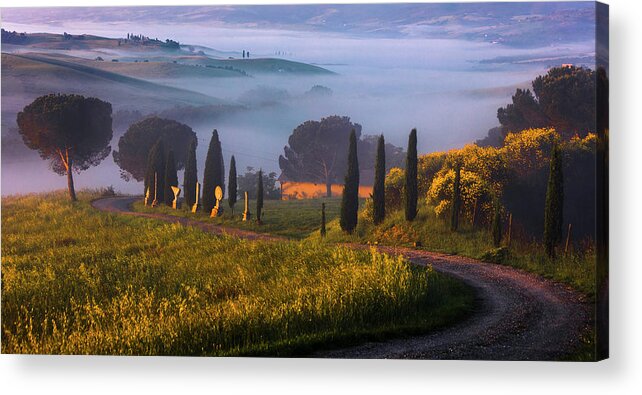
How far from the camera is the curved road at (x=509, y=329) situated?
16016 millimetres

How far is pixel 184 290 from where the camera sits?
18.0m

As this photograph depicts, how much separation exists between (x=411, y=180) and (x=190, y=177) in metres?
4.50

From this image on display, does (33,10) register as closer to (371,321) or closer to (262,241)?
(262,241)

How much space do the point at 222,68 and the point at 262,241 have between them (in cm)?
356

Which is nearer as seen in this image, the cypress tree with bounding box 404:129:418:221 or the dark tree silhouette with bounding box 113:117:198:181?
the cypress tree with bounding box 404:129:418:221

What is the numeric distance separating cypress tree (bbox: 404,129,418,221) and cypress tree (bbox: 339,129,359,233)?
981 mm

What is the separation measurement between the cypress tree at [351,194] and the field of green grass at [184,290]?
0.53 metres

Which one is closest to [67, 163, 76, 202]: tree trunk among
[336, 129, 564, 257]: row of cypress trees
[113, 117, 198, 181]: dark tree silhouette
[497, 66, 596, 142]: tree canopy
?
[113, 117, 198, 181]: dark tree silhouette

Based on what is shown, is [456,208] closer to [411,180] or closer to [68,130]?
[411,180]

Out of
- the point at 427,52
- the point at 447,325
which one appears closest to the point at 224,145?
the point at 427,52

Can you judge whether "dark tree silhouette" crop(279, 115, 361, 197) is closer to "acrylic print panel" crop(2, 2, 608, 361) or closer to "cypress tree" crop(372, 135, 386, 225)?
"acrylic print panel" crop(2, 2, 608, 361)

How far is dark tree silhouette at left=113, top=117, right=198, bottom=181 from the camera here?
18.5m

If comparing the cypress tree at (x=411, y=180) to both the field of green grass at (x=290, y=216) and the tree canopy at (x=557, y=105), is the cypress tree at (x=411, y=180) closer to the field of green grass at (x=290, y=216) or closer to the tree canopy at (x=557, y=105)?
the field of green grass at (x=290, y=216)

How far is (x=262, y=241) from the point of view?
61.0 ft
